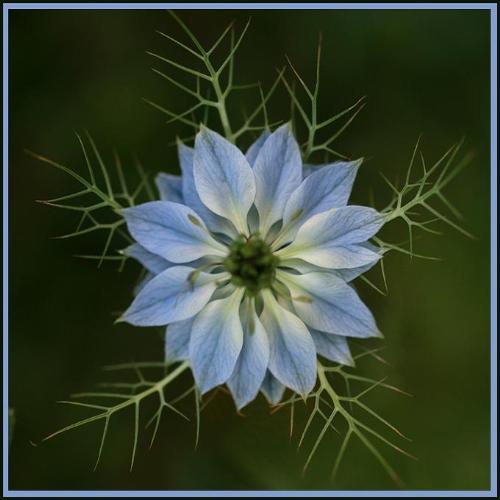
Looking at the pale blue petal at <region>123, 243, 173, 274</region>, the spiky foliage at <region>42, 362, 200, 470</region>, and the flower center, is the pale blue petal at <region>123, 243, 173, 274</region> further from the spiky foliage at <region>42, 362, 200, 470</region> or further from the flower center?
the spiky foliage at <region>42, 362, 200, 470</region>

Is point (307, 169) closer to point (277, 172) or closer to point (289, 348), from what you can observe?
point (277, 172)

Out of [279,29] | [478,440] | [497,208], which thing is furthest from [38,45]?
[478,440]

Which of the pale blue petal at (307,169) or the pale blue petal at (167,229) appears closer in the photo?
the pale blue petal at (167,229)

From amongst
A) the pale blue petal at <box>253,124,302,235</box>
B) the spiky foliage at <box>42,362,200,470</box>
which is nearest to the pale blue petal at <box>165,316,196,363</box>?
the spiky foliage at <box>42,362,200,470</box>

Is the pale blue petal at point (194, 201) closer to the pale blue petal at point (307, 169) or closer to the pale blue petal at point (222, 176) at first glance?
the pale blue petal at point (222, 176)

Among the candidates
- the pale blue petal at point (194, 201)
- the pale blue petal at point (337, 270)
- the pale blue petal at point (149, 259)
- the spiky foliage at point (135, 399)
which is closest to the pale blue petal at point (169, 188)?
the pale blue petal at point (194, 201)

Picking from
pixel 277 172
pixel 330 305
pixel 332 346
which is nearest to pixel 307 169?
pixel 277 172

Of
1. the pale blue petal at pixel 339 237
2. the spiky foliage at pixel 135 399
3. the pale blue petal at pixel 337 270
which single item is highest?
the pale blue petal at pixel 339 237

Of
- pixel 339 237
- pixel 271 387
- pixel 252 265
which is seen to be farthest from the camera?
pixel 271 387
